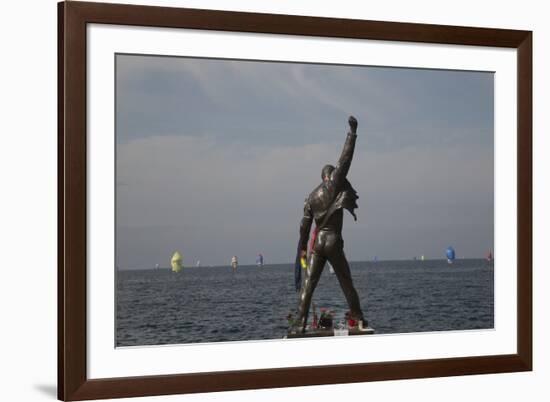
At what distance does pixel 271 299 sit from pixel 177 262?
710 millimetres

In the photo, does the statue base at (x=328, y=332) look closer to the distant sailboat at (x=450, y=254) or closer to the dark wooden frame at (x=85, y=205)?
the dark wooden frame at (x=85, y=205)

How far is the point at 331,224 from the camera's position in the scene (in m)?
6.24

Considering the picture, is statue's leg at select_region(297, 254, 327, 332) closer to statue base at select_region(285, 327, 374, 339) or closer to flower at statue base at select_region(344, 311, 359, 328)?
statue base at select_region(285, 327, 374, 339)

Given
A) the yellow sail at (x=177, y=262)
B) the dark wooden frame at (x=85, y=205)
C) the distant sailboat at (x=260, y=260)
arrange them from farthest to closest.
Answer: the distant sailboat at (x=260, y=260), the yellow sail at (x=177, y=262), the dark wooden frame at (x=85, y=205)

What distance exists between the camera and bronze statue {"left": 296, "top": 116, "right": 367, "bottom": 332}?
6.18 m

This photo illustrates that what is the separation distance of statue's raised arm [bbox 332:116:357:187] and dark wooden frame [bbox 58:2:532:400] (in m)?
0.64

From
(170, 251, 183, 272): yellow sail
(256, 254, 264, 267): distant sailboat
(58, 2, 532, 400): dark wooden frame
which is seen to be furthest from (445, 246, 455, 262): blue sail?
(170, 251, 183, 272): yellow sail

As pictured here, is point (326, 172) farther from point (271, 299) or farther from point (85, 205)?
point (85, 205)

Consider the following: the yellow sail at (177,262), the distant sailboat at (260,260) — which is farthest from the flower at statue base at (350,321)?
the yellow sail at (177,262)

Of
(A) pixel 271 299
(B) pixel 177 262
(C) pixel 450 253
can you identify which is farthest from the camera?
(C) pixel 450 253

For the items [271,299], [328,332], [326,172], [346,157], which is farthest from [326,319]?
[346,157]

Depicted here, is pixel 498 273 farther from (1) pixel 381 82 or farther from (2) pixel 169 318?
(2) pixel 169 318

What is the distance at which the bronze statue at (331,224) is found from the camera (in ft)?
20.3

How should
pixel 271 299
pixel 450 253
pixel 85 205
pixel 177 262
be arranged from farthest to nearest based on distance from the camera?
pixel 450 253, pixel 271 299, pixel 177 262, pixel 85 205
